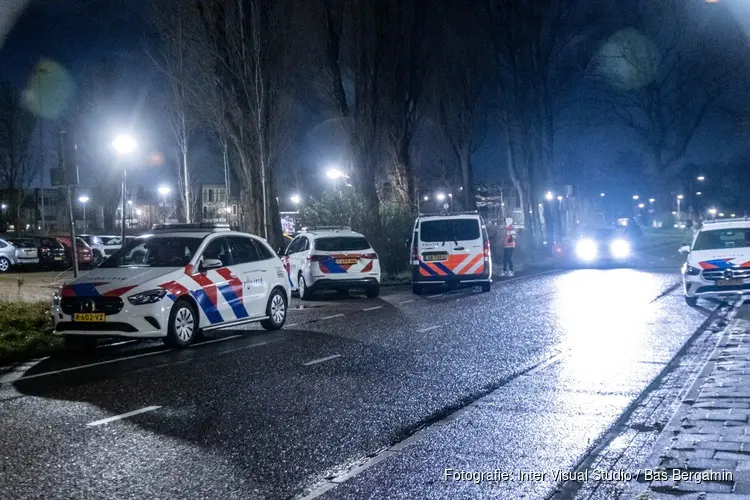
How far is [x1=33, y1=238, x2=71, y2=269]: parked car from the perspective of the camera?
122 feet

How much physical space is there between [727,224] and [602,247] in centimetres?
1582

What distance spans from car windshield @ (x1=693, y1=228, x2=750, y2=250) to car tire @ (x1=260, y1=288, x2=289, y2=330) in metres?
8.86

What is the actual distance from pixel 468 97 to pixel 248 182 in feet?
53.2

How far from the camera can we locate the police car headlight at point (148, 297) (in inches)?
471

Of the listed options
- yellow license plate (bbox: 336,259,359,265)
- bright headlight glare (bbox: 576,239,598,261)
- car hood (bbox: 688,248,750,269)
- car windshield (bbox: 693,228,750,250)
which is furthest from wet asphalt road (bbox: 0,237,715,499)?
bright headlight glare (bbox: 576,239,598,261)

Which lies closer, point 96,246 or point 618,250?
point 618,250

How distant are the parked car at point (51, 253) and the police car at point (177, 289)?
81.6ft

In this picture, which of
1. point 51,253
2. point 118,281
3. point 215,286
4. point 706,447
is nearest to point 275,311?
point 215,286

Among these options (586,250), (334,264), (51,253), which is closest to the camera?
(334,264)

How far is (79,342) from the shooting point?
1264cm

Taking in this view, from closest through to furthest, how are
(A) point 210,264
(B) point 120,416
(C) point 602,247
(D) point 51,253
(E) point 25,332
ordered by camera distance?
(B) point 120,416
(A) point 210,264
(E) point 25,332
(C) point 602,247
(D) point 51,253

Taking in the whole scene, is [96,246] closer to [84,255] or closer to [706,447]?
[84,255]

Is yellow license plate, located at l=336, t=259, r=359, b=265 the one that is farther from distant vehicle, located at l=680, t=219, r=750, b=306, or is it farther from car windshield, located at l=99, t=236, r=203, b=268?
distant vehicle, located at l=680, t=219, r=750, b=306

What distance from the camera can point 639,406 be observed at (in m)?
8.11
